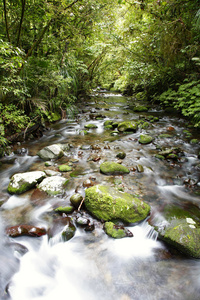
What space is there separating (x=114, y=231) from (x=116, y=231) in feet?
0.11

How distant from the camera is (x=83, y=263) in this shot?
2330 millimetres

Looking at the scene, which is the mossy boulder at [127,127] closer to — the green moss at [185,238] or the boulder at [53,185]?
the boulder at [53,185]

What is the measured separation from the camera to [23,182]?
11.3 feet

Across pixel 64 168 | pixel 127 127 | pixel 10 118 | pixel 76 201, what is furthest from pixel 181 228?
pixel 127 127

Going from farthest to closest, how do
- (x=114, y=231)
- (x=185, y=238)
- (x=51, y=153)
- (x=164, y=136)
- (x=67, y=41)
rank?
(x=164, y=136)
(x=67, y=41)
(x=51, y=153)
(x=114, y=231)
(x=185, y=238)

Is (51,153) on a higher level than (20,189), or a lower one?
higher

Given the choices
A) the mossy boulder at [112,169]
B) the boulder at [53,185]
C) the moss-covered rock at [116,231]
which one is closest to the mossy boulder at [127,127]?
the mossy boulder at [112,169]

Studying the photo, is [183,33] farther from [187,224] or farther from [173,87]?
[187,224]

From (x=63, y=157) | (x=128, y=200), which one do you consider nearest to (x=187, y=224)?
(x=128, y=200)

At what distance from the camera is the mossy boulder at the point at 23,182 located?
11.0ft

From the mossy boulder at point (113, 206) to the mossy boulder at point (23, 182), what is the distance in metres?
1.30

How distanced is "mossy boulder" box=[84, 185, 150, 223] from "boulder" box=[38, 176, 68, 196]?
78cm

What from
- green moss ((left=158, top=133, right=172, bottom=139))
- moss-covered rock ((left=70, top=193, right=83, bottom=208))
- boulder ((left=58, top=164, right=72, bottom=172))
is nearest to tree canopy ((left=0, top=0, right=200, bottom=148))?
green moss ((left=158, top=133, right=172, bottom=139))

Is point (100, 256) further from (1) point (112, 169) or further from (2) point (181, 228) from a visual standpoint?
(1) point (112, 169)
